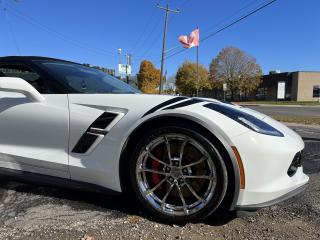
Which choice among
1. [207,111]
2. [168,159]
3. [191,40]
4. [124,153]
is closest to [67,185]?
[124,153]

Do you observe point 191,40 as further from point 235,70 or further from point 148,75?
point 235,70

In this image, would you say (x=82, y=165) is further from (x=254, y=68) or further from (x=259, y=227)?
(x=254, y=68)

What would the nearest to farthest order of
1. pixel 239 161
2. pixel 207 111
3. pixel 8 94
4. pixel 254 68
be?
pixel 239 161
pixel 207 111
pixel 8 94
pixel 254 68

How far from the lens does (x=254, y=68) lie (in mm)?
58969

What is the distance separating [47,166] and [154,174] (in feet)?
3.04

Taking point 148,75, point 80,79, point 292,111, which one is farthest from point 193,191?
point 148,75

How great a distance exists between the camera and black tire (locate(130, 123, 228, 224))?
251cm

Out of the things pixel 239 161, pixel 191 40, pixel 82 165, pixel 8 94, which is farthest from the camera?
pixel 191 40

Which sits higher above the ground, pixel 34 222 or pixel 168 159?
pixel 168 159

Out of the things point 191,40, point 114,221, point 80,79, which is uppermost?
point 191,40

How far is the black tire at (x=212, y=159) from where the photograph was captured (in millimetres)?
2508

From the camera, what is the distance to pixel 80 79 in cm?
341

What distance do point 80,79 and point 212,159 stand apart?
1.54m

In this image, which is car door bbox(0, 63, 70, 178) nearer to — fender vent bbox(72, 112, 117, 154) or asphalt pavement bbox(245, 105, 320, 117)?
fender vent bbox(72, 112, 117, 154)
